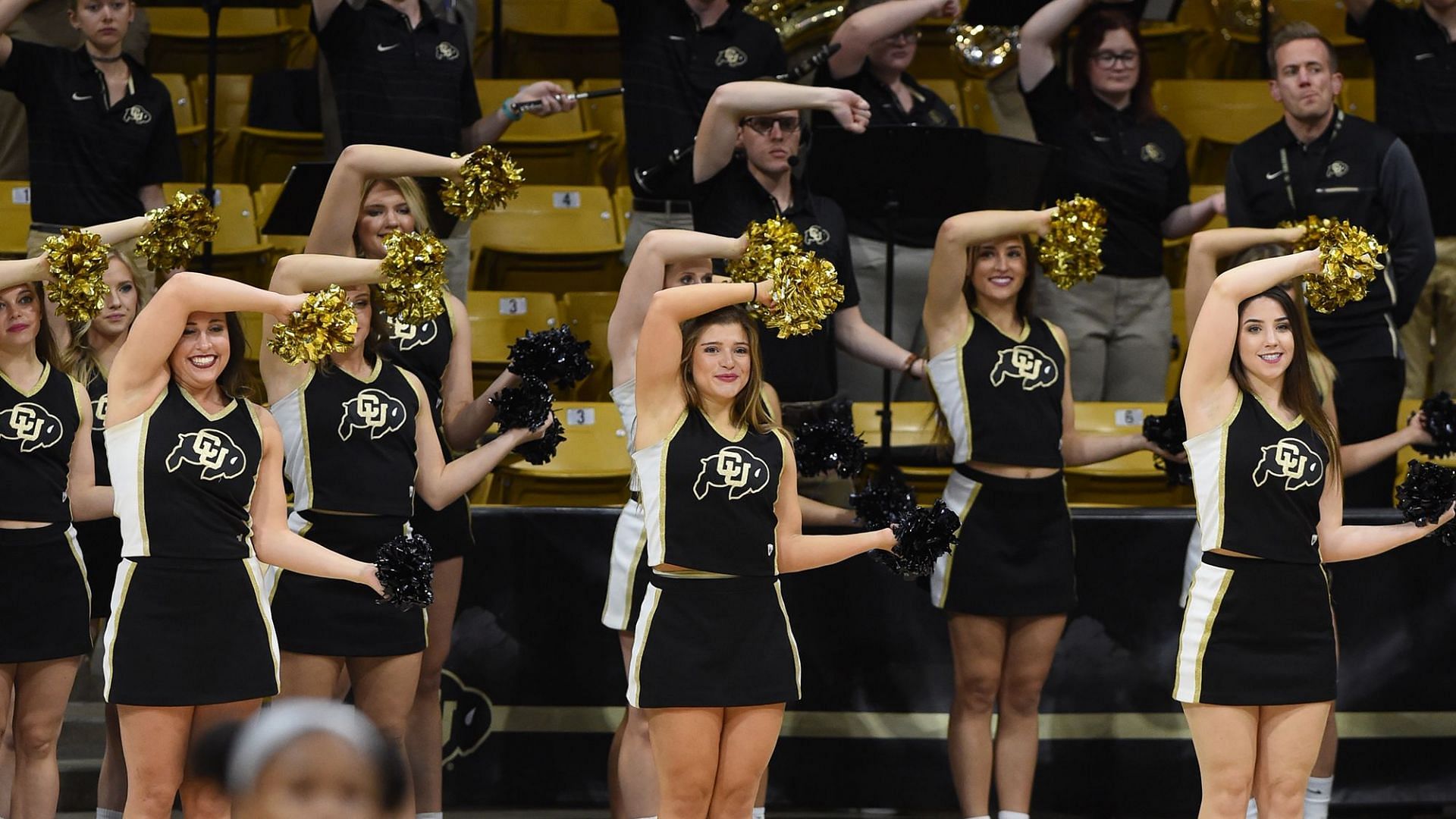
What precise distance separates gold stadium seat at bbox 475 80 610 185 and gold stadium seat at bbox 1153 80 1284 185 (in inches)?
101

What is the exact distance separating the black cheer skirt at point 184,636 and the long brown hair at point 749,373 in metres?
1.09

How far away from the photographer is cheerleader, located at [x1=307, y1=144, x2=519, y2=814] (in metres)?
4.73

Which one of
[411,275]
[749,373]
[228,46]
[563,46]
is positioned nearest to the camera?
[749,373]

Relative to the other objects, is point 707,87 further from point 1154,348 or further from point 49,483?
point 49,483

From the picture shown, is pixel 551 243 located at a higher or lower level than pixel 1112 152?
lower

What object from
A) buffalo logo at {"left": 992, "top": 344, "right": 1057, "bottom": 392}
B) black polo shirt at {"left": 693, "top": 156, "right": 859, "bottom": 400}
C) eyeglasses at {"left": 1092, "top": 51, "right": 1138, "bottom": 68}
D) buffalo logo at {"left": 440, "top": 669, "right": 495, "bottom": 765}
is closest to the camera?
buffalo logo at {"left": 992, "top": 344, "right": 1057, "bottom": 392}

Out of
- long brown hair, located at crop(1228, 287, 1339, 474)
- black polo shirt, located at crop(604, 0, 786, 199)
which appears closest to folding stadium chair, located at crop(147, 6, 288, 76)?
black polo shirt, located at crop(604, 0, 786, 199)

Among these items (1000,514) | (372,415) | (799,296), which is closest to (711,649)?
(799,296)

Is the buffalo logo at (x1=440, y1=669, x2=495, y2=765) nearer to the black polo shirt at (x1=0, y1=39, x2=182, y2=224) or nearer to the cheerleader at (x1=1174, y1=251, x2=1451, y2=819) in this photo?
the black polo shirt at (x1=0, y1=39, x2=182, y2=224)

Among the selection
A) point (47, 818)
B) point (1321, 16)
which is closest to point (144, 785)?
point (47, 818)

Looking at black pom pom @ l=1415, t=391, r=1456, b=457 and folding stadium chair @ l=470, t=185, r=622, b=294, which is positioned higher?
folding stadium chair @ l=470, t=185, r=622, b=294

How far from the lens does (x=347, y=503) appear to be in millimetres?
4469

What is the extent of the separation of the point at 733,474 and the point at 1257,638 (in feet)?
4.09

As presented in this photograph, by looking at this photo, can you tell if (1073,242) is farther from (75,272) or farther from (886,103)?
(75,272)
